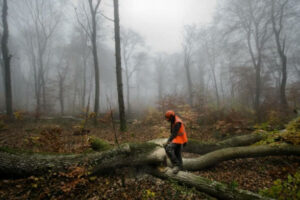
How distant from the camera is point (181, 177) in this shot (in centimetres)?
363

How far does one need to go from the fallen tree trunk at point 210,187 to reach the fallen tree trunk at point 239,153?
1.10 metres

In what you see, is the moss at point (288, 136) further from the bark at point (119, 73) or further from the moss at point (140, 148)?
the bark at point (119, 73)

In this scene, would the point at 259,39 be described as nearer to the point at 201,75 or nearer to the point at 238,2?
the point at 238,2

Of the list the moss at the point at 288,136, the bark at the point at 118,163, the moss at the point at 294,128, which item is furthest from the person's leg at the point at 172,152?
the moss at the point at 294,128

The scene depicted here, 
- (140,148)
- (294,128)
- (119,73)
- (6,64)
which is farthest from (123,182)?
(6,64)

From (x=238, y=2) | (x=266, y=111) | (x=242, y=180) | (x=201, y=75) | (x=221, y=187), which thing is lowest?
(x=242, y=180)

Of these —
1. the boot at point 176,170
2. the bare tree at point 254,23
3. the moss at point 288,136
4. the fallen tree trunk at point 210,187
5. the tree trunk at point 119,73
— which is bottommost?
the fallen tree trunk at point 210,187

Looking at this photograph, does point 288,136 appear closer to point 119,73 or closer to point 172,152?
point 172,152

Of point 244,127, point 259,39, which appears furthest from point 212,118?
point 259,39

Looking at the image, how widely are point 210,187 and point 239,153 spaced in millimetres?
2519

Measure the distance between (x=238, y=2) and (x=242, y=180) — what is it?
16.8 meters

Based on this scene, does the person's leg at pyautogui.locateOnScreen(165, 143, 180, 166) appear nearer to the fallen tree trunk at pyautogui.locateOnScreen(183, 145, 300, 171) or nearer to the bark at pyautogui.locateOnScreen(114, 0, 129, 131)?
the fallen tree trunk at pyautogui.locateOnScreen(183, 145, 300, 171)

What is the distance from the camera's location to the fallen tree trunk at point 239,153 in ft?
15.4

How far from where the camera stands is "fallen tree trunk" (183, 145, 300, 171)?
4707mm
